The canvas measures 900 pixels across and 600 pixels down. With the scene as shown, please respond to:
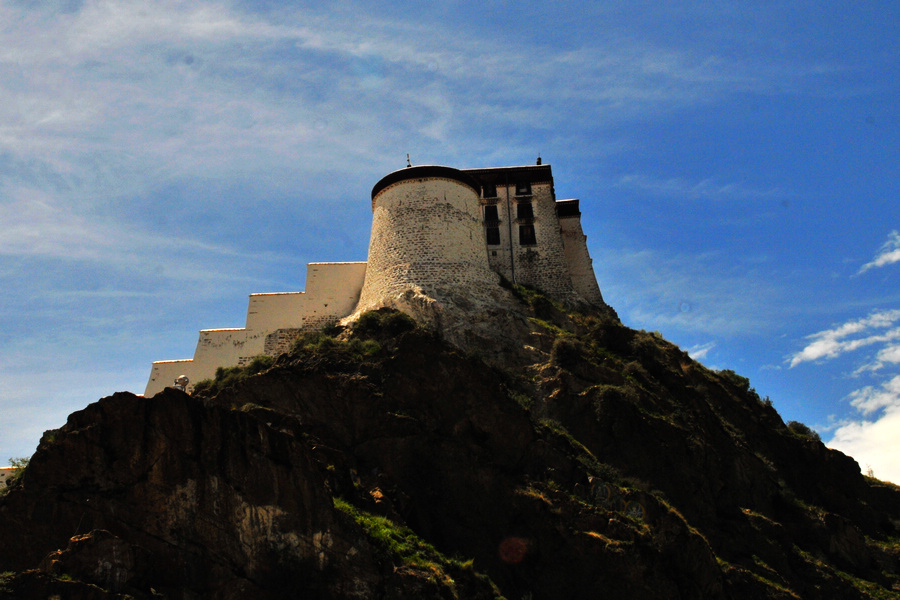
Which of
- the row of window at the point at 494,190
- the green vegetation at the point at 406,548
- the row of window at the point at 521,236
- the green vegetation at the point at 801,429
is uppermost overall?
the row of window at the point at 494,190

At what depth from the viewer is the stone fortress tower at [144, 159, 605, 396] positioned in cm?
3234

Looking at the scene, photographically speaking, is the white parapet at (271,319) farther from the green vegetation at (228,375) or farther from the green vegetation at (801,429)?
the green vegetation at (801,429)

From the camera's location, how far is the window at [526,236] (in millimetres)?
38406

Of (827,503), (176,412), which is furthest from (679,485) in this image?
(176,412)

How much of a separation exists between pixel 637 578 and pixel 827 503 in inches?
476

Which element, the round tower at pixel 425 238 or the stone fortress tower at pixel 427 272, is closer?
the stone fortress tower at pixel 427 272

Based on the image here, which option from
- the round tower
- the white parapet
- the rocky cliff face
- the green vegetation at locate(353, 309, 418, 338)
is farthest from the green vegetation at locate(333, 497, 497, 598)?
the white parapet

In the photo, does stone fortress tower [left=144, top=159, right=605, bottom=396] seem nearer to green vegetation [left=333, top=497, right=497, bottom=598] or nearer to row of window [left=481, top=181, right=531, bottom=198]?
row of window [left=481, top=181, right=531, bottom=198]

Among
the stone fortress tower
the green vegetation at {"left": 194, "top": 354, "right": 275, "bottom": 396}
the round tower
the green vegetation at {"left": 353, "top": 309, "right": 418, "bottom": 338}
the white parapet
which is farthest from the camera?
the white parapet

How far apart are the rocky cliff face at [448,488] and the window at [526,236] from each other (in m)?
7.42

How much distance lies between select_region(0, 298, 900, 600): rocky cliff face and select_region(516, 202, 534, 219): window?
8.81m

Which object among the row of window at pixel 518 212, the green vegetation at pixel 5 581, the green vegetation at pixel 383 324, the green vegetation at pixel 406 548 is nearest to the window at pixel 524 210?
the row of window at pixel 518 212

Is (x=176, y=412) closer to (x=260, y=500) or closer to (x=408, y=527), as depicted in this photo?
(x=260, y=500)

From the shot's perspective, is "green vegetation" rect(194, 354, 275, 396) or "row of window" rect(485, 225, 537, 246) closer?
"green vegetation" rect(194, 354, 275, 396)
